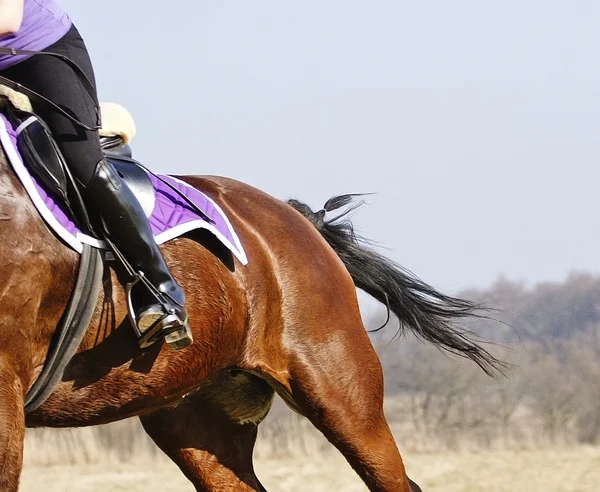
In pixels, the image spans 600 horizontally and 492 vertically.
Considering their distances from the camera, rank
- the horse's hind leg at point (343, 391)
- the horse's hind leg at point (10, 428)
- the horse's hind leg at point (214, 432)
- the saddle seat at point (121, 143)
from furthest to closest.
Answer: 1. the horse's hind leg at point (214, 432)
2. the horse's hind leg at point (343, 391)
3. the saddle seat at point (121, 143)
4. the horse's hind leg at point (10, 428)

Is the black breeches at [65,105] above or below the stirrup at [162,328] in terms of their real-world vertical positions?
above

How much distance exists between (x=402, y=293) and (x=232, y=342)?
1.73m

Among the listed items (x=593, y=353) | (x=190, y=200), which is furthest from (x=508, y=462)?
(x=190, y=200)

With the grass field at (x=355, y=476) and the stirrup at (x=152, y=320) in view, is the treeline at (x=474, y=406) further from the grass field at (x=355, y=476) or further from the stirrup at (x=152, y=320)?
the stirrup at (x=152, y=320)

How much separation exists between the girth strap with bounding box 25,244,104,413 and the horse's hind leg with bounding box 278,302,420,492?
4.11 feet

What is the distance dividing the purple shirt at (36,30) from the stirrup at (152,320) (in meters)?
1.00

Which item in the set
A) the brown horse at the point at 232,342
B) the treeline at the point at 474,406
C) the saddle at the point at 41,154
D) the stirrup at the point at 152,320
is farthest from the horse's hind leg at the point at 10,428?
the treeline at the point at 474,406

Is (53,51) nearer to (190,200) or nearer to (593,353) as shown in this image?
(190,200)

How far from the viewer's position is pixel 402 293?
6512mm

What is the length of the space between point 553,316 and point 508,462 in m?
8.25

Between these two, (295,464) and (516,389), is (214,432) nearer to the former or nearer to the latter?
(295,464)

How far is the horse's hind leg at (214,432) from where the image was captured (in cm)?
573

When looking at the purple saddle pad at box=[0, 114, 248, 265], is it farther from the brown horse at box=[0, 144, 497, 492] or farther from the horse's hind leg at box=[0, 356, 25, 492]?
the horse's hind leg at box=[0, 356, 25, 492]

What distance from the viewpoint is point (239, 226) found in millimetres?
5309
